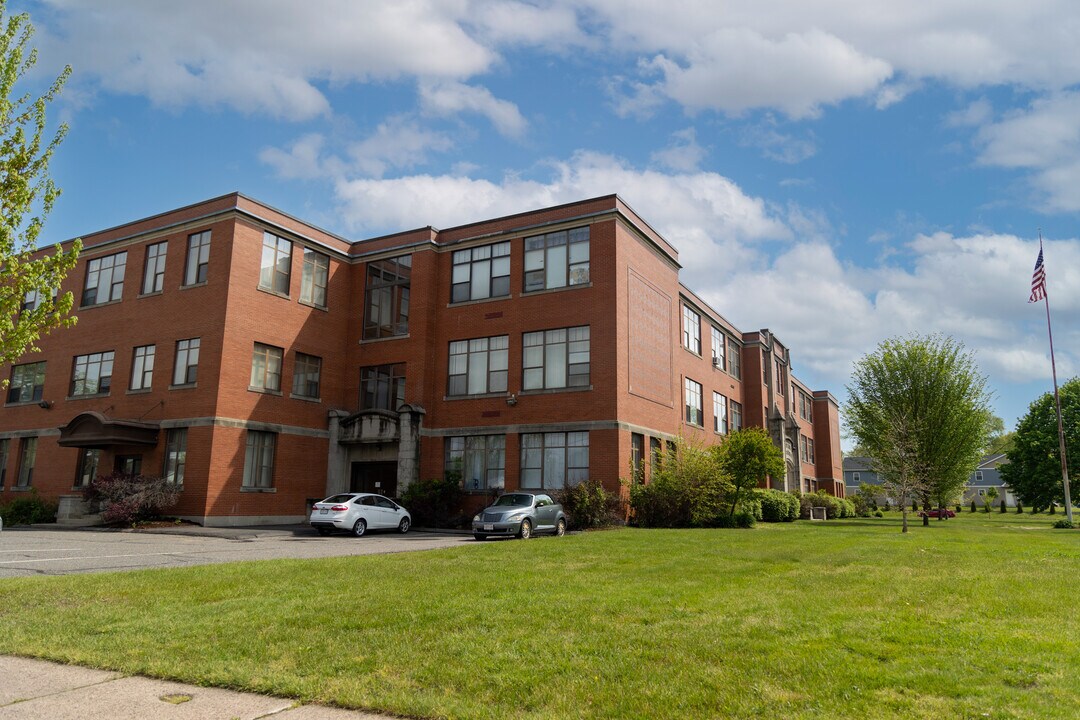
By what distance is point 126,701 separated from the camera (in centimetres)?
571

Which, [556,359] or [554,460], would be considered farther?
[556,359]

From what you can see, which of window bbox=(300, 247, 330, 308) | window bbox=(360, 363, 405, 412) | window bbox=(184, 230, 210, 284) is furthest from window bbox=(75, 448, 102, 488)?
window bbox=(360, 363, 405, 412)

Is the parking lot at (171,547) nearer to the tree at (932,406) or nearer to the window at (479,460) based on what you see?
the window at (479,460)

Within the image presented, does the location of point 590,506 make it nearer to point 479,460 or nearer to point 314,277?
point 479,460

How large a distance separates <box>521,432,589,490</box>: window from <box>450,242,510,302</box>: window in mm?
6793

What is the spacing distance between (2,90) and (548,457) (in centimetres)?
2324

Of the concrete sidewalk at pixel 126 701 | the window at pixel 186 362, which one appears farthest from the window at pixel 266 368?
the concrete sidewalk at pixel 126 701

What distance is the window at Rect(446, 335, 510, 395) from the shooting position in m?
32.7

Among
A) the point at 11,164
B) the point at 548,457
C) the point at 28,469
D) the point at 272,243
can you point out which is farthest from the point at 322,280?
the point at 11,164

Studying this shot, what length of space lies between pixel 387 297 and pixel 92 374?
1368 cm

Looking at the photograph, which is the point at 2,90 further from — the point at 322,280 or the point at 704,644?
the point at 322,280

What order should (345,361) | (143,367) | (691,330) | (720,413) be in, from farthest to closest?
(720,413) → (691,330) → (345,361) → (143,367)

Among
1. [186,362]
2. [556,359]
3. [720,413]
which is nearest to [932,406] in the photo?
[720,413]

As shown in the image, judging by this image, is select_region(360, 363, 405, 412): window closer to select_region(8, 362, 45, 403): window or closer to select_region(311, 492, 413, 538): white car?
select_region(311, 492, 413, 538): white car
